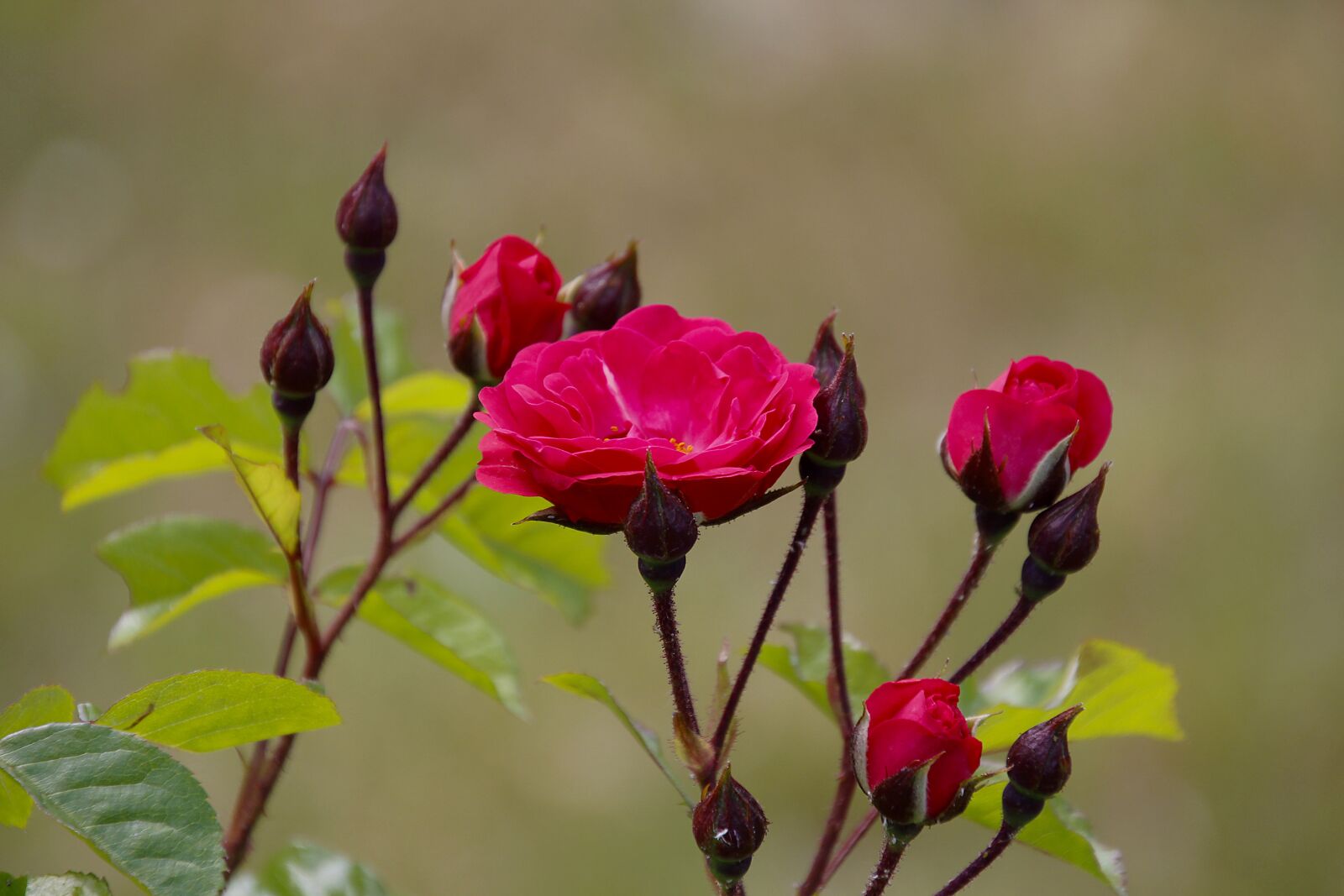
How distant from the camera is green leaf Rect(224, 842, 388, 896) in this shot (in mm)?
991

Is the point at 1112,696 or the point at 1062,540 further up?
the point at 1062,540

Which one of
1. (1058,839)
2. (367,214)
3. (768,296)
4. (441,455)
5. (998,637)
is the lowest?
(768,296)

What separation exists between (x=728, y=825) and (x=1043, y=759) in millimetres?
158

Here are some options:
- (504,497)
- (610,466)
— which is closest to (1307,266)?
(504,497)

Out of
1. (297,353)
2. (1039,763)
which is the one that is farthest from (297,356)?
(1039,763)

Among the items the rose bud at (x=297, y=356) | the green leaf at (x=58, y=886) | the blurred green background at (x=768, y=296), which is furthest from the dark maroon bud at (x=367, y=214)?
the blurred green background at (x=768, y=296)

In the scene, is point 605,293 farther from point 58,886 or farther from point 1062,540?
point 58,886

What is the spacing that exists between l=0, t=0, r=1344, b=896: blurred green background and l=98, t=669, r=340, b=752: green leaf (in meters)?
1.77

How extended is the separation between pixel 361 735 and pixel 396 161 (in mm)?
1686

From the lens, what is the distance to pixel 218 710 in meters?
0.68

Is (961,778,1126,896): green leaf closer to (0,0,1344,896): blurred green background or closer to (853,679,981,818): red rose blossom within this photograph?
(853,679,981,818): red rose blossom

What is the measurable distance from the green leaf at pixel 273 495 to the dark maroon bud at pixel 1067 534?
0.42 m

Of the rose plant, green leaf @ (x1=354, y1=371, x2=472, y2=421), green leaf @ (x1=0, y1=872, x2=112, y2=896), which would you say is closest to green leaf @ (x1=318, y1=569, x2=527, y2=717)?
the rose plant

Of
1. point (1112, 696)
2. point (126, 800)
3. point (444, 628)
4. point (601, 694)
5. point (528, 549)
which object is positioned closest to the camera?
point (126, 800)
